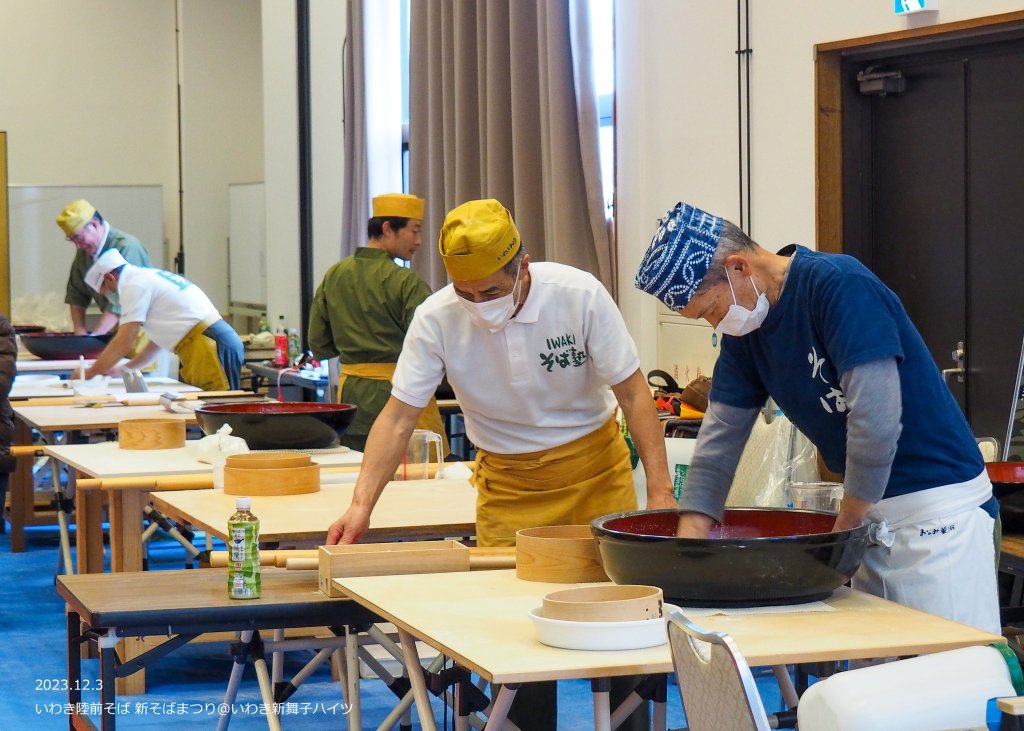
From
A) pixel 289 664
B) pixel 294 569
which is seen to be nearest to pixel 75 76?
pixel 289 664

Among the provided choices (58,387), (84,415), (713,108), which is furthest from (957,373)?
(58,387)

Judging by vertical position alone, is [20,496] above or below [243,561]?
below

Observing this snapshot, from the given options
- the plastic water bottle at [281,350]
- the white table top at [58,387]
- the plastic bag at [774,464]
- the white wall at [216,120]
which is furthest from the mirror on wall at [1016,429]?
the white wall at [216,120]

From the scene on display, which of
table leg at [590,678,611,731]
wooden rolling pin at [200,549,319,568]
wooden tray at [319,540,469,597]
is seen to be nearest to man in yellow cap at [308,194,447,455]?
wooden rolling pin at [200,549,319,568]

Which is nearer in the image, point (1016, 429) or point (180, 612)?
point (180, 612)

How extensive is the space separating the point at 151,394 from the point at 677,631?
4366 mm

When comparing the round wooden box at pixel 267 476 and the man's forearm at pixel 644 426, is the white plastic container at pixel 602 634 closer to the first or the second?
the man's forearm at pixel 644 426

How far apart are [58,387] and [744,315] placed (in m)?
4.77

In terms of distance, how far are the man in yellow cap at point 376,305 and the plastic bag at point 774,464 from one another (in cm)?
144

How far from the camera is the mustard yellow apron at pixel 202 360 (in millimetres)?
6145

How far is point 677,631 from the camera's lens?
5.58 ft

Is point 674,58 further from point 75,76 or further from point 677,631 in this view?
point 75,76

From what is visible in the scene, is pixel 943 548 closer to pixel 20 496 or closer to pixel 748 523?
pixel 748 523

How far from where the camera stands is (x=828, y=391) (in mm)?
2098
